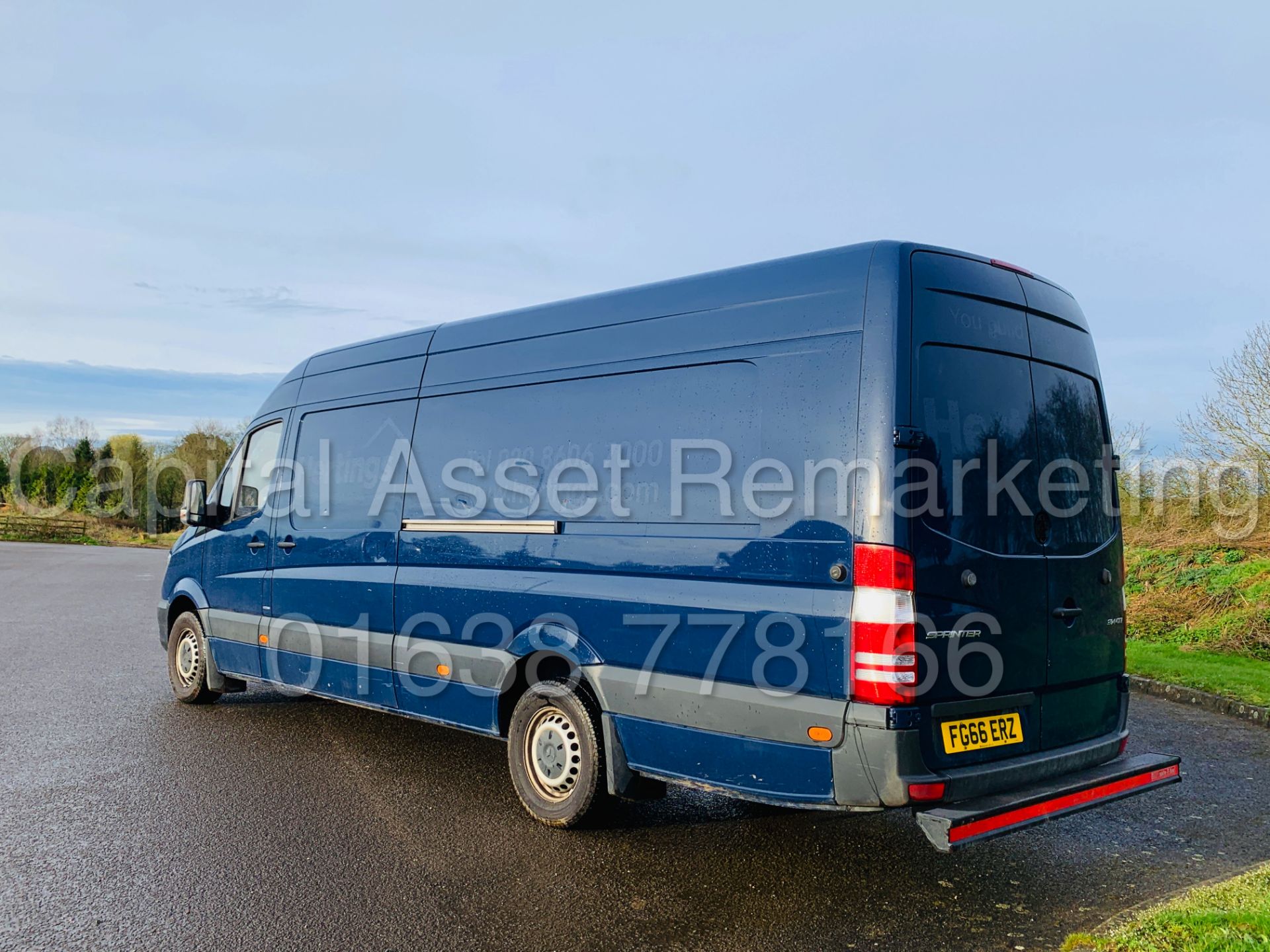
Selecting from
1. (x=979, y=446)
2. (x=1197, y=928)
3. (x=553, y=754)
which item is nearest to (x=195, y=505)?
(x=553, y=754)

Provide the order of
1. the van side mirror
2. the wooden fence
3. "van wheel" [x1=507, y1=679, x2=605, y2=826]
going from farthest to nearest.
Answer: the wooden fence, the van side mirror, "van wheel" [x1=507, y1=679, x2=605, y2=826]

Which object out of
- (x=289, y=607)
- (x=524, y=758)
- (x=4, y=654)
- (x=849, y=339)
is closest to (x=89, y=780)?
(x=289, y=607)

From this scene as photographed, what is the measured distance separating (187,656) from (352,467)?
2.93 m

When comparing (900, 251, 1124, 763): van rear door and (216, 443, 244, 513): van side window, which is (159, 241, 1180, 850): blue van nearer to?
(900, 251, 1124, 763): van rear door

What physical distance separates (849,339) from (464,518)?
108 inches

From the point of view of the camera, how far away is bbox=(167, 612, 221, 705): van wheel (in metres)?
8.65

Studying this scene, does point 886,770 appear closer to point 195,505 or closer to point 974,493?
point 974,493

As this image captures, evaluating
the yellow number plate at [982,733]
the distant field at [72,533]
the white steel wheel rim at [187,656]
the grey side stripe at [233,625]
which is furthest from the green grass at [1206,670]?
the distant field at [72,533]

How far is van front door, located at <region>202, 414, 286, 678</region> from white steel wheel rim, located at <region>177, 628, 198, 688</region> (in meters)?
0.40

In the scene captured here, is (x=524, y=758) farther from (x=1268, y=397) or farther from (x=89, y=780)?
(x=1268, y=397)

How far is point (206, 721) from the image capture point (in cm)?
813

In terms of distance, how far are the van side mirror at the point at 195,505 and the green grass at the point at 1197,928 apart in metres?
7.04

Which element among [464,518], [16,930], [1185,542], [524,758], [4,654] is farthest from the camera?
[1185,542]

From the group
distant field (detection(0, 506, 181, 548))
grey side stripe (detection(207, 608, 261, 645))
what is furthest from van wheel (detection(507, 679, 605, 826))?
distant field (detection(0, 506, 181, 548))
